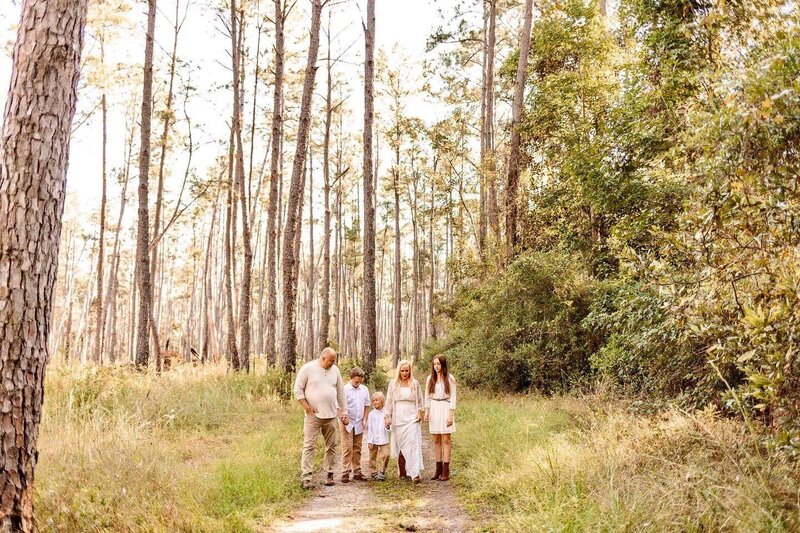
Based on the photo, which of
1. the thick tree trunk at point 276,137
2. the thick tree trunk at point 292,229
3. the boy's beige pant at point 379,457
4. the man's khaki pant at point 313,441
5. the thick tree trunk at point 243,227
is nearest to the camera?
the man's khaki pant at point 313,441

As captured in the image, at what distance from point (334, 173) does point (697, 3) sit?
27689mm

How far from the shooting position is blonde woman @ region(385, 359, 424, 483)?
312 inches

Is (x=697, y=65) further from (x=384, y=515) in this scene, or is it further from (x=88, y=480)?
(x=88, y=480)

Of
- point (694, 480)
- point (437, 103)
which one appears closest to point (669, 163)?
point (694, 480)

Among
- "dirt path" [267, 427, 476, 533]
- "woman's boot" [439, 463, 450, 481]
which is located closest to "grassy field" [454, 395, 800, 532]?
"woman's boot" [439, 463, 450, 481]

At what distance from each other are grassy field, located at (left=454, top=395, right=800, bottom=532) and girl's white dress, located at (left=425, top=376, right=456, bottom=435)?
65cm

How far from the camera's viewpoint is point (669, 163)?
10.8m

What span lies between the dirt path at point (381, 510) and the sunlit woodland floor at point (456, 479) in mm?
31

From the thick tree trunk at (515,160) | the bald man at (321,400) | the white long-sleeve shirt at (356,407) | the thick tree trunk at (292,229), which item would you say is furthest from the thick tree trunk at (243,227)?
the bald man at (321,400)

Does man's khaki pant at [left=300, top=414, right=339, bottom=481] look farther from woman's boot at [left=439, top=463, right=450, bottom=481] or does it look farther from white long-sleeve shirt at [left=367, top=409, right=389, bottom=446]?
woman's boot at [left=439, top=463, right=450, bottom=481]

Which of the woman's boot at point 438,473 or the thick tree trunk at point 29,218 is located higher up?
the thick tree trunk at point 29,218

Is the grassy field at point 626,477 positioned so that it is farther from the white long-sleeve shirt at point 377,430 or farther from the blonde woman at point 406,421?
the white long-sleeve shirt at point 377,430

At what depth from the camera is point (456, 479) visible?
7.88 metres

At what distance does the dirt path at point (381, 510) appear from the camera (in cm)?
565
